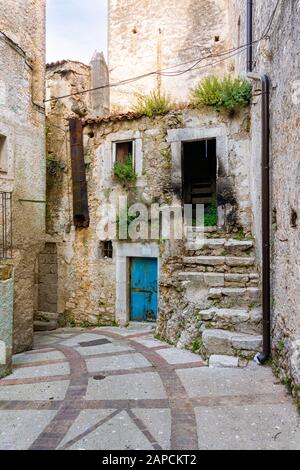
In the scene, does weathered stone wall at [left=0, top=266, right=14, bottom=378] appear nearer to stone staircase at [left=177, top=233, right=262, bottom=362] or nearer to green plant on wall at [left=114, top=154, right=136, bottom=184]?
stone staircase at [left=177, top=233, right=262, bottom=362]

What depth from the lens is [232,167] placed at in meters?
7.91

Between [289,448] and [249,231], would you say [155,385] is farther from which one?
[249,231]

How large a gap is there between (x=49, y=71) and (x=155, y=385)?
389 inches

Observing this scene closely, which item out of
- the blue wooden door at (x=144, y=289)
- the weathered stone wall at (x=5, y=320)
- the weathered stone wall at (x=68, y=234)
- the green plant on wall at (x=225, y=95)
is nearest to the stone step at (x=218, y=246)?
the blue wooden door at (x=144, y=289)

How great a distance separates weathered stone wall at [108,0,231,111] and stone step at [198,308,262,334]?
953 centimetres

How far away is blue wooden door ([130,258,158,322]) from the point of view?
8.95 m

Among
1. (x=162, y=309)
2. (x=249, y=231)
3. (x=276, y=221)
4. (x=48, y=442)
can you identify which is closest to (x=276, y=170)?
(x=276, y=221)

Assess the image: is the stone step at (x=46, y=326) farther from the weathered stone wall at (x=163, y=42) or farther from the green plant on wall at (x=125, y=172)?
the weathered stone wall at (x=163, y=42)

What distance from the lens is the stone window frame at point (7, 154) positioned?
6.64 m

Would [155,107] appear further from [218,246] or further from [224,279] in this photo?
[224,279]

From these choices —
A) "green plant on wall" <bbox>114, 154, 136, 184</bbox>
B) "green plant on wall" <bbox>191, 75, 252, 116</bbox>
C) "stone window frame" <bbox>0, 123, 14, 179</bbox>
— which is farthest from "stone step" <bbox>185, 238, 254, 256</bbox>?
"stone window frame" <bbox>0, 123, 14, 179</bbox>

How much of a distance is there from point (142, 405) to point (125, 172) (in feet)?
19.3

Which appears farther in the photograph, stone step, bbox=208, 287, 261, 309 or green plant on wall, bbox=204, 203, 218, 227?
green plant on wall, bbox=204, 203, 218, 227

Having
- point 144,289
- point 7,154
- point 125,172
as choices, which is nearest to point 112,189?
point 125,172
